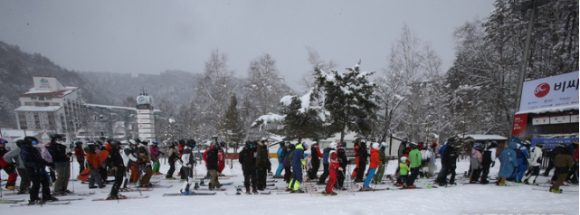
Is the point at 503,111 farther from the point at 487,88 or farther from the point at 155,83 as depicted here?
the point at 155,83

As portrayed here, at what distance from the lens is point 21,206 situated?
6816mm

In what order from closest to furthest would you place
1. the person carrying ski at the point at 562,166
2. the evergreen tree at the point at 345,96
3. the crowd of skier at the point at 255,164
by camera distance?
the crowd of skier at the point at 255,164 < the person carrying ski at the point at 562,166 < the evergreen tree at the point at 345,96

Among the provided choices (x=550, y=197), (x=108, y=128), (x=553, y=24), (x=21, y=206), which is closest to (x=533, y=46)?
(x=553, y=24)

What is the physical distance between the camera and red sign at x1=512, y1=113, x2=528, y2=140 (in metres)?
14.2

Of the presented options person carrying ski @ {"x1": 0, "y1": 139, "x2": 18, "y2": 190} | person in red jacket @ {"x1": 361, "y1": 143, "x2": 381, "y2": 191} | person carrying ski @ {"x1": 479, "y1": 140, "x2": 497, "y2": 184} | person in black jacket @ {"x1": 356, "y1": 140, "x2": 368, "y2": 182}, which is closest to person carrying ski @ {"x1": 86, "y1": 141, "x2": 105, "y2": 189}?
person carrying ski @ {"x1": 0, "y1": 139, "x2": 18, "y2": 190}

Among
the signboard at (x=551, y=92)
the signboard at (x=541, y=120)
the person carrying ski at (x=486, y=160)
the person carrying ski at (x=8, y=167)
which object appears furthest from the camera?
the signboard at (x=541, y=120)

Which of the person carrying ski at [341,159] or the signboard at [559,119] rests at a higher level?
the signboard at [559,119]

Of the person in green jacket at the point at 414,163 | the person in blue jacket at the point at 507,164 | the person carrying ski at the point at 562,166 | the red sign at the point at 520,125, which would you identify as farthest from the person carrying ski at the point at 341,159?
the red sign at the point at 520,125

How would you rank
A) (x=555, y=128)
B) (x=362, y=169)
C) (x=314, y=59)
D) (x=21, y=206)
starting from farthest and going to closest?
(x=314, y=59)
(x=555, y=128)
(x=362, y=169)
(x=21, y=206)

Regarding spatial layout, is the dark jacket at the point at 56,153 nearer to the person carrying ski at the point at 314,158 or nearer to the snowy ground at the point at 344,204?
the snowy ground at the point at 344,204

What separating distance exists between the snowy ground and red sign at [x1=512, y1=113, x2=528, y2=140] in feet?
22.1

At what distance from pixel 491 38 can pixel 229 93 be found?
22.4m

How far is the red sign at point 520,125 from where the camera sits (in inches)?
560

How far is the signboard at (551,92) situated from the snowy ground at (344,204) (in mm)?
7206
